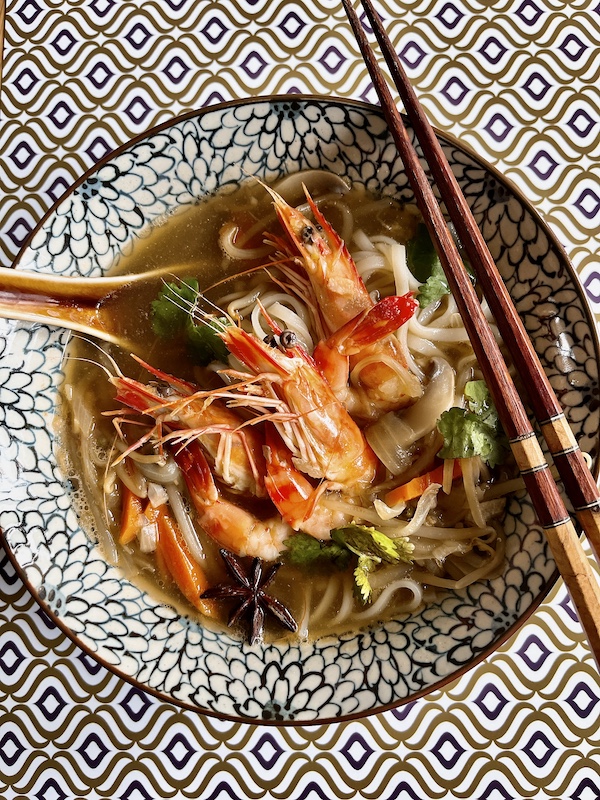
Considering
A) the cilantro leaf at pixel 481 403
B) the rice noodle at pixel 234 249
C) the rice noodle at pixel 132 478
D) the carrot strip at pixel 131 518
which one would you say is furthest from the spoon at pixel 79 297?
the cilantro leaf at pixel 481 403

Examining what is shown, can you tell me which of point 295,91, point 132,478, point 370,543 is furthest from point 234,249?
point 370,543

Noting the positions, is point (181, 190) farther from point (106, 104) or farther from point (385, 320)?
point (385, 320)

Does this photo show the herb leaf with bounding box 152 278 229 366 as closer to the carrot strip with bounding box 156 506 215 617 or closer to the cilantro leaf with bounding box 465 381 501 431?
the carrot strip with bounding box 156 506 215 617

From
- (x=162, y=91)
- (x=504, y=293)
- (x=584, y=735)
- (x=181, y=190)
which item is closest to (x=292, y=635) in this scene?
(x=584, y=735)

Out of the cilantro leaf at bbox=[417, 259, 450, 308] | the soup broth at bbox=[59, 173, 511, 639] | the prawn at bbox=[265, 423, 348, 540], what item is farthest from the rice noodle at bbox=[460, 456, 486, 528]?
the cilantro leaf at bbox=[417, 259, 450, 308]

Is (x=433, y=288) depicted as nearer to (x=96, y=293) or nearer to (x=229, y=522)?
(x=229, y=522)

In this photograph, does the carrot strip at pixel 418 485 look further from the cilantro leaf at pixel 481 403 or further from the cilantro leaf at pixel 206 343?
the cilantro leaf at pixel 206 343
